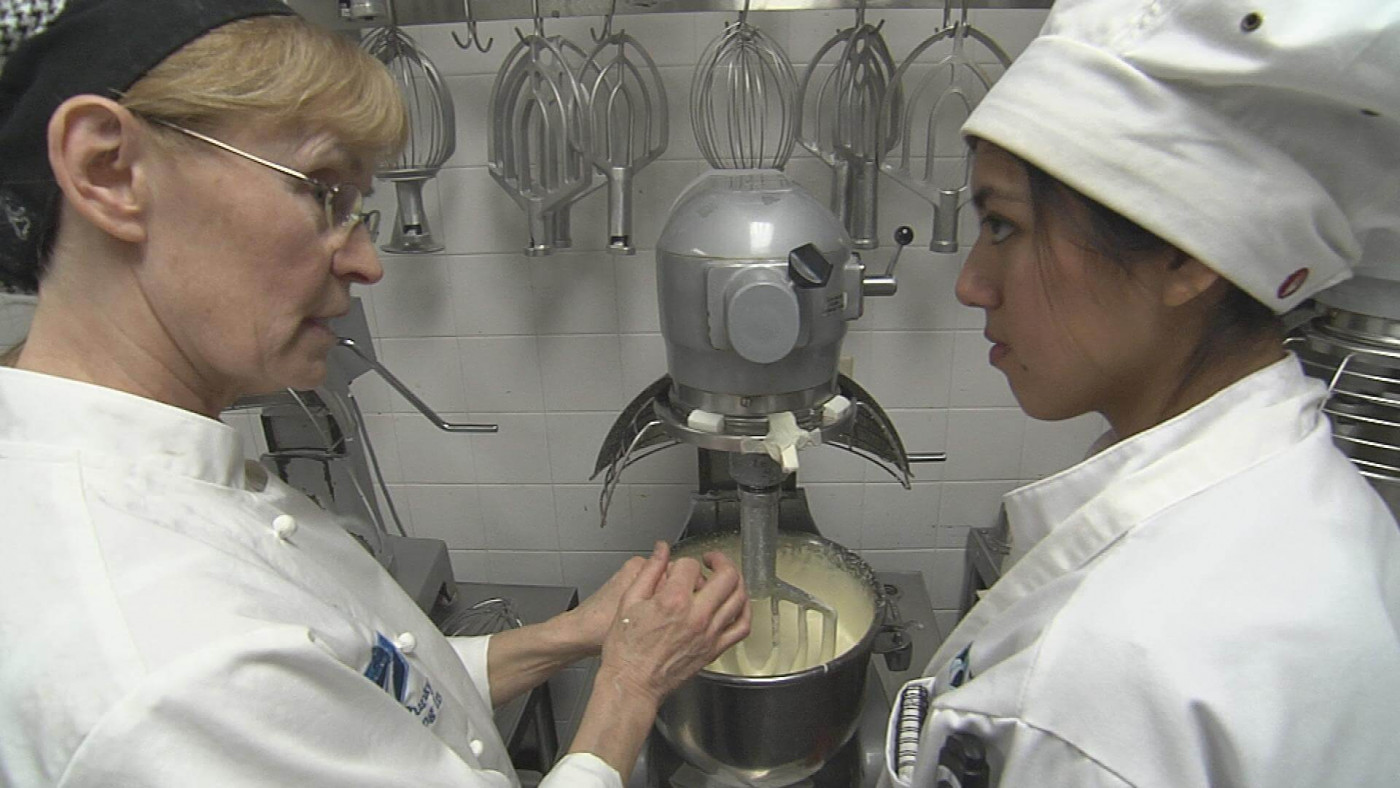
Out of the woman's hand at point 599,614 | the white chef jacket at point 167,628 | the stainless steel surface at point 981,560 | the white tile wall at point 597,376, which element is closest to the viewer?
the white chef jacket at point 167,628

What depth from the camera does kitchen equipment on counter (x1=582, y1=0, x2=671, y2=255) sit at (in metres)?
0.96

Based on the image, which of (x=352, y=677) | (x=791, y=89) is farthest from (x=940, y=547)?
(x=352, y=677)

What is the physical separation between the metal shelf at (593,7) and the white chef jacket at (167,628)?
78 centimetres

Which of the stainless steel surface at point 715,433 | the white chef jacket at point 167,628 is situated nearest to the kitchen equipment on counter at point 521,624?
the stainless steel surface at point 715,433

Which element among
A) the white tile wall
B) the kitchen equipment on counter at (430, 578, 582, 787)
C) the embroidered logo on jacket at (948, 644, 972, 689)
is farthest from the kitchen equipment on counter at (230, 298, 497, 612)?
the embroidered logo on jacket at (948, 644, 972, 689)

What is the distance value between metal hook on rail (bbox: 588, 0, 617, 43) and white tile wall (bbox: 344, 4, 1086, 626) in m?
0.02

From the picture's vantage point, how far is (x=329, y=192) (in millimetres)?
532

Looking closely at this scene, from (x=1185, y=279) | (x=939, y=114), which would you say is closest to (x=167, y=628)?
(x=1185, y=279)

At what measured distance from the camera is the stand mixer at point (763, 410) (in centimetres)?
Result: 68

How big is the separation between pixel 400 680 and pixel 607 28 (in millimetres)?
839

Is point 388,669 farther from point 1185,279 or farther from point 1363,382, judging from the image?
point 1363,382

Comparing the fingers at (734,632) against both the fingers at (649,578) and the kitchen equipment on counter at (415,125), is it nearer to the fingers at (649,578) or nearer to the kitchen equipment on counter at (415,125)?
the fingers at (649,578)

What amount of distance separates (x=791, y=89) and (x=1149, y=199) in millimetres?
682

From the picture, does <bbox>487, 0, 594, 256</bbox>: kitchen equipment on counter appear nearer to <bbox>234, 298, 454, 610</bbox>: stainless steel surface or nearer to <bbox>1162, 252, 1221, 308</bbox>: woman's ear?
<bbox>234, 298, 454, 610</bbox>: stainless steel surface
